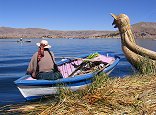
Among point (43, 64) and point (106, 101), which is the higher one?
point (43, 64)

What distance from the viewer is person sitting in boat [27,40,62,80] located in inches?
542

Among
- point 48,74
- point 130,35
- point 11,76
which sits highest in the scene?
point 130,35

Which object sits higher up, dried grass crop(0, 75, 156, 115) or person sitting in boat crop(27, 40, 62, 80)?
person sitting in boat crop(27, 40, 62, 80)

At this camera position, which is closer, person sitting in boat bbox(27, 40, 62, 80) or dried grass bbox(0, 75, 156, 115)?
dried grass bbox(0, 75, 156, 115)

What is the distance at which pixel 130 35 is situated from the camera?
17.4 metres

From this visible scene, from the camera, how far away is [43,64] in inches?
547

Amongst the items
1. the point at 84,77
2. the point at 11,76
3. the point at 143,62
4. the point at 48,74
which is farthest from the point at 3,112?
the point at 11,76

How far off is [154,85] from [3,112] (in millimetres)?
A: 5023

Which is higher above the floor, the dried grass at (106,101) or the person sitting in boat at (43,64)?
the person sitting in boat at (43,64)

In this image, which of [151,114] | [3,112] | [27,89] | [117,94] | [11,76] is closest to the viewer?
Answer: [151,114]

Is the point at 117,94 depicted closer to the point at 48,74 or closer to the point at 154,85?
the point at 154,85

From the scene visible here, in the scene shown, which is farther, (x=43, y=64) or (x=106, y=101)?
(x=43, y=64)

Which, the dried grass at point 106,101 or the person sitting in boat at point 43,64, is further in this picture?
the person sitting in boat at point 43,64

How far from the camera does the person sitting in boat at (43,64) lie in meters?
13.8
